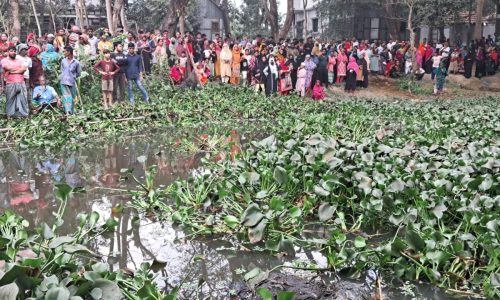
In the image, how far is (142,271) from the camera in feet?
13.1

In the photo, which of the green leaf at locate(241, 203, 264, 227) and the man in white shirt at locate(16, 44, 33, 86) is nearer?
the green leaf at locate(241, 203, 264, 227)

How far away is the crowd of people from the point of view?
12820 mm

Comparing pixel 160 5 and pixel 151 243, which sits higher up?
pixel 160 5

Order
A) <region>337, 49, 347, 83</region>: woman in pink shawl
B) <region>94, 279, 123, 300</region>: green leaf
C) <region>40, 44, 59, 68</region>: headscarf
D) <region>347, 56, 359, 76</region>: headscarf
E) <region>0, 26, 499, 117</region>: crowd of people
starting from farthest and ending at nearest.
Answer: <region>337, 49, 347, 83</region>: woman in pink shawl < <region>347, 56, 359, 76</region>: headscarf < <region>40, 44, 59, 68</region>: headscarf < <region>0, 26, 499, 117</region>: crowd of people < <region>94, 279, 123, 300</region>: green leaf

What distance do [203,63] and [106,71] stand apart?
5.72 m

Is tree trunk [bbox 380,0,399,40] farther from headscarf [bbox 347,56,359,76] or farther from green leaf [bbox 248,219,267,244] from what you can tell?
green leaf [bbox 248,219,267,244]

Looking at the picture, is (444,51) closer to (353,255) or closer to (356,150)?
(356,150)

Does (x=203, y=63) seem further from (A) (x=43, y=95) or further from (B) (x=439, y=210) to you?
(B) (x=439, y=210)

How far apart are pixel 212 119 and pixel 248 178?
8.13 metres

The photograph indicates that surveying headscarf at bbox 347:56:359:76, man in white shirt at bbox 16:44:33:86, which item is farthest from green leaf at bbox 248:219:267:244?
headscarf at bbox 347:56:359:76

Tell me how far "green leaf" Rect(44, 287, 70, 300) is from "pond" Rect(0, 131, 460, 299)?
1.06 m

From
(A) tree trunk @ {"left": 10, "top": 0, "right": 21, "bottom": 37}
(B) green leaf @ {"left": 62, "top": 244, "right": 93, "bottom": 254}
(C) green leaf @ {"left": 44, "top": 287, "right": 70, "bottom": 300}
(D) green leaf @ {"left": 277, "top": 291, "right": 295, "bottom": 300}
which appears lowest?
(D) green leaf @ {"left": 277, "top": 291, "right": 295, "bottom": 300}

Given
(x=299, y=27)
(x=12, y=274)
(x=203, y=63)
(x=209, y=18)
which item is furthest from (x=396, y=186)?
(x=299, y=27)

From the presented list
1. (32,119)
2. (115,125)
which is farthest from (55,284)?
(115,125)
